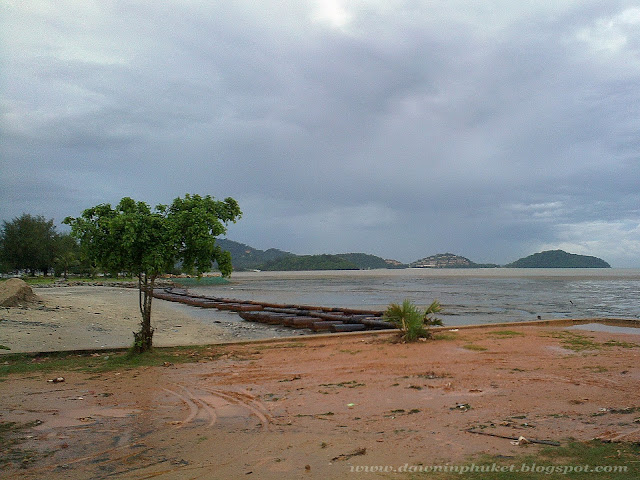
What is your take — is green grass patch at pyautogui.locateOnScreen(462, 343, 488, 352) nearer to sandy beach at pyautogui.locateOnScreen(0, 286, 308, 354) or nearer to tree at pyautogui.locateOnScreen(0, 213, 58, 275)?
sandy beach at pyautogui.locateOnScreen(0, 286, 308, 354)

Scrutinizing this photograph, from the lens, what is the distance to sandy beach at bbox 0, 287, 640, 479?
458 centimetres

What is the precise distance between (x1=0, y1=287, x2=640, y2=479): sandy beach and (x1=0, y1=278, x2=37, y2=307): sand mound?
10.9 metres

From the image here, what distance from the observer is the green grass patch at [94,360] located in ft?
31.6

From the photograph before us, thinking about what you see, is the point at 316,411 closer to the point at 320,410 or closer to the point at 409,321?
the point at 320,410

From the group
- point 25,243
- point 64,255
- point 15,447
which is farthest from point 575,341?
point 64,255


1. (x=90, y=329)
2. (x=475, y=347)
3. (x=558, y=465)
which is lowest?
(x=90, y=329)

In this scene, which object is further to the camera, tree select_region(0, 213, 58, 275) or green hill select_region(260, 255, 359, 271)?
green hill select_region(260, 255, 359, 271)

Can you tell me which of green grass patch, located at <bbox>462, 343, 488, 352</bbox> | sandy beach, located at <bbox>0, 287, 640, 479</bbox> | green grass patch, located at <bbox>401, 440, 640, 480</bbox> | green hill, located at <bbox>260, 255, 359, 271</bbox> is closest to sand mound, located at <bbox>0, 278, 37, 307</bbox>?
sandy beach, located at <bbox>0, 287, 640, 479</bbox>

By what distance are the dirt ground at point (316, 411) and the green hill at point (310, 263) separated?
165m

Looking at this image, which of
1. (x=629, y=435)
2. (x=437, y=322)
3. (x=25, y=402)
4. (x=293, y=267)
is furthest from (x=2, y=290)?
(x=293, y=267)

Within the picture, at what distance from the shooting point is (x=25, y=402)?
6.99m

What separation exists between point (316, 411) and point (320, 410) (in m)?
0.07

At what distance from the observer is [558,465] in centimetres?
414

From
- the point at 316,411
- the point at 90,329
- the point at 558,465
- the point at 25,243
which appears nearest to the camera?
the point at 558,465
